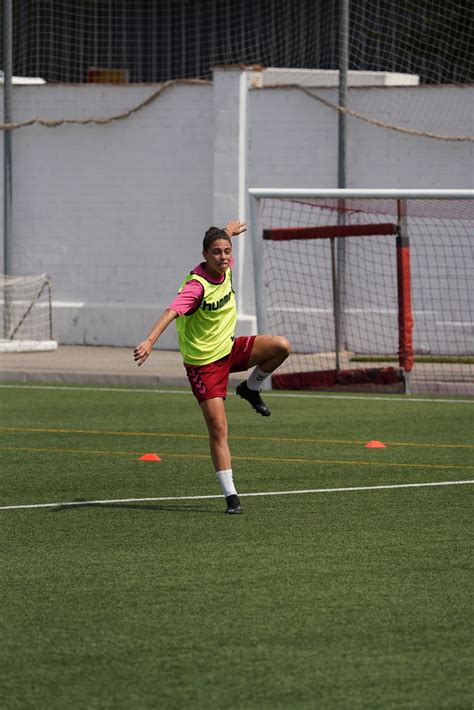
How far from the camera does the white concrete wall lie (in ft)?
76.6

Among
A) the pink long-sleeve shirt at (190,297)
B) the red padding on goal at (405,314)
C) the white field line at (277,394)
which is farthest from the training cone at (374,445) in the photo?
the red padding on goal at (405,314)

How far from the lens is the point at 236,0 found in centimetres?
3291

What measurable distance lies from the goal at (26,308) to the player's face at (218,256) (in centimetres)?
1529

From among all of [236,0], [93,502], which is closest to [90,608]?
[93,502]

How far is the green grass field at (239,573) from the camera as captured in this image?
19.0ft

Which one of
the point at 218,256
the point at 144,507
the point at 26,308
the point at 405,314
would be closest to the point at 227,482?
the point at 144,507

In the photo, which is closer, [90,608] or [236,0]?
[90,608]

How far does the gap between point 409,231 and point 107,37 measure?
16.0 metres

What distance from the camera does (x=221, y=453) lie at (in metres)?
9.74

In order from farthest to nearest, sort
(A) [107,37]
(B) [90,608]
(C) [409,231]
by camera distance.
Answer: (A) [107,37]
(C) [409,231]
(B) [90,608]

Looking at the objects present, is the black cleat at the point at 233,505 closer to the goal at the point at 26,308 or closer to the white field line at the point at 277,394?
the white field line at the point at 277,394

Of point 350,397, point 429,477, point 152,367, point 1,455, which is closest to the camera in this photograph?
point 429,477

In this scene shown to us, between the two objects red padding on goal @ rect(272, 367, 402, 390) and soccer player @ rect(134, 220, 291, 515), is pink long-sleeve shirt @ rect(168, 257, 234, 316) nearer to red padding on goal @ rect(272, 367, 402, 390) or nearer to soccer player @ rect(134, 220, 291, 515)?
soccer player @ rect(134, 220, 291, 515)

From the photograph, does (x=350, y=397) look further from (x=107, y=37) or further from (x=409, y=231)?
(x=107, y=37)
